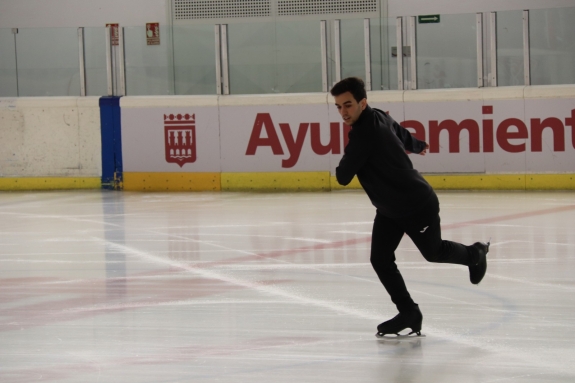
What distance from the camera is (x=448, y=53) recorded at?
44.7ft

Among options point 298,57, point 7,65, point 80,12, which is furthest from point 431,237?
point 80,12

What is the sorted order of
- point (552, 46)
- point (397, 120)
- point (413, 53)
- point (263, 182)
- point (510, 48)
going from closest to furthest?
point (552, 46) < point (510, 48) < point (397, 120) < point (413, 53) < point (263, 182)

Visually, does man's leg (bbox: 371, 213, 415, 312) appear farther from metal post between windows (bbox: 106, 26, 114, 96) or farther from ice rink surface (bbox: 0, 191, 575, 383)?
metal post between windows (bbox: 106, 26, 114, 96)

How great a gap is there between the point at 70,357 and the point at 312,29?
10509 mm

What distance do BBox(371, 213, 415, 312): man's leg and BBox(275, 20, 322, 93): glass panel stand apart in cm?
978

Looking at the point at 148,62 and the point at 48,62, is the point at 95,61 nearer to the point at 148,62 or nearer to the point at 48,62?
the point at 48,62

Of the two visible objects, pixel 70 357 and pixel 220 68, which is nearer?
pixel 70 357

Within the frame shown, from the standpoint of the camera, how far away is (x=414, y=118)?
13.6m

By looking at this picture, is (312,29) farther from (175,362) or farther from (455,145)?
(175,362)

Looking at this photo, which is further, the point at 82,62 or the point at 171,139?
the point at 82,62

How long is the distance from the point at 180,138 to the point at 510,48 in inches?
216

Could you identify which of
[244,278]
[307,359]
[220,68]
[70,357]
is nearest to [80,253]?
[244,278]

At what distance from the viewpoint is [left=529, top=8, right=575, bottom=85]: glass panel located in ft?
43.5

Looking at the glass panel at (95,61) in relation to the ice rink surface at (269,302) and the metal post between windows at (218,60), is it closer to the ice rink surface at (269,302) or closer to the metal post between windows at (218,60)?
the metal post between windows at (218,60)
